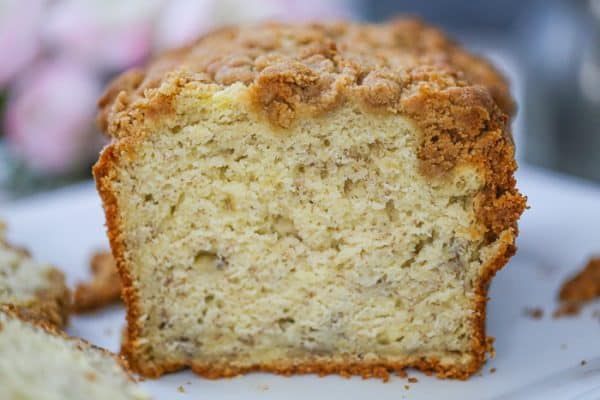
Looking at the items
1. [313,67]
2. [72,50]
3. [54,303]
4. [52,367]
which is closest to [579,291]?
[313,67]

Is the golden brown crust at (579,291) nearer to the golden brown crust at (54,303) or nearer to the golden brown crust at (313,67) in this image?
the golden brown crust at (313,67)

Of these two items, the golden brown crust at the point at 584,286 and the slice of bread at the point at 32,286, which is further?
the golden brown crust at the point at 584,286

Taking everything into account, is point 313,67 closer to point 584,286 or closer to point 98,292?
point 98,292

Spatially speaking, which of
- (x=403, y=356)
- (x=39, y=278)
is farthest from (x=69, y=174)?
(x=403, y=356)

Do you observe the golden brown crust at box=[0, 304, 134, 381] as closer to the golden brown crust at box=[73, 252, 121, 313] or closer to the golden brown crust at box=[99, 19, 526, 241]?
the golden brown crust at box=[99, 19, 526, 241]

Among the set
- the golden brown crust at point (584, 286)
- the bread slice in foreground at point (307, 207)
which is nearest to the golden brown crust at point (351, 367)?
the bread slice in foreground at point (307, 207)

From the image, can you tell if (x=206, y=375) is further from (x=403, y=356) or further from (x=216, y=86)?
(x=216, y=86)
